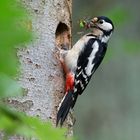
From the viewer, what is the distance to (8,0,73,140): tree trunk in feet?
8.64

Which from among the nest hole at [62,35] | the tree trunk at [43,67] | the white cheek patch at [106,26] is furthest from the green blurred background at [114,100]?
the tree trunk at [43,67]

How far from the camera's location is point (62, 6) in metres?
3.15

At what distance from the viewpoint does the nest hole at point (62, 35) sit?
10.5 ft

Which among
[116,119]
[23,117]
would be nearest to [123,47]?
[116,119]

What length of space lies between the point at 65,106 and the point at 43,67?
0.34 meters

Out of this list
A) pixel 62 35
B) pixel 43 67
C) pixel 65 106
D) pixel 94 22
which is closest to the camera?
pixel 43 67

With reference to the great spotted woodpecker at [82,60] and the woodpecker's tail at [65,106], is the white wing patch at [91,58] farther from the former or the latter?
the woodpecker's tail at [65,106]

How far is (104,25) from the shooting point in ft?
13.6

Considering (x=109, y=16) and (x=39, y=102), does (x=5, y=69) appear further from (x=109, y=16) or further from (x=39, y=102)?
(x=109, y=16)

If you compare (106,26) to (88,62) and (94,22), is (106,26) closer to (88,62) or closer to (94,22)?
(94,22)

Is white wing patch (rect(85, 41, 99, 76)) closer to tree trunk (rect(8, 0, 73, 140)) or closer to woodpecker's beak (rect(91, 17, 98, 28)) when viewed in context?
woodpecker's beak (rect(91, 17, 98, 28))

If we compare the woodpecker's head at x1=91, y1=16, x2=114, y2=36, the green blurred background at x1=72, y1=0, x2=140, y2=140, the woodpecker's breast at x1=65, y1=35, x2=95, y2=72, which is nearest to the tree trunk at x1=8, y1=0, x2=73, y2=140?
the woodpecker's breast at x1=65, y1=35, x2=95, y2=72

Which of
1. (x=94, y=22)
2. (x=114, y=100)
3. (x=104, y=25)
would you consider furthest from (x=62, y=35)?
(x=114, y=100)

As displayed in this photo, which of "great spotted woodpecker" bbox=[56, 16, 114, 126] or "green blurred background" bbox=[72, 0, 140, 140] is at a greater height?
"great spotted woodpecker" bbox=[56, 16, 114, 126]
